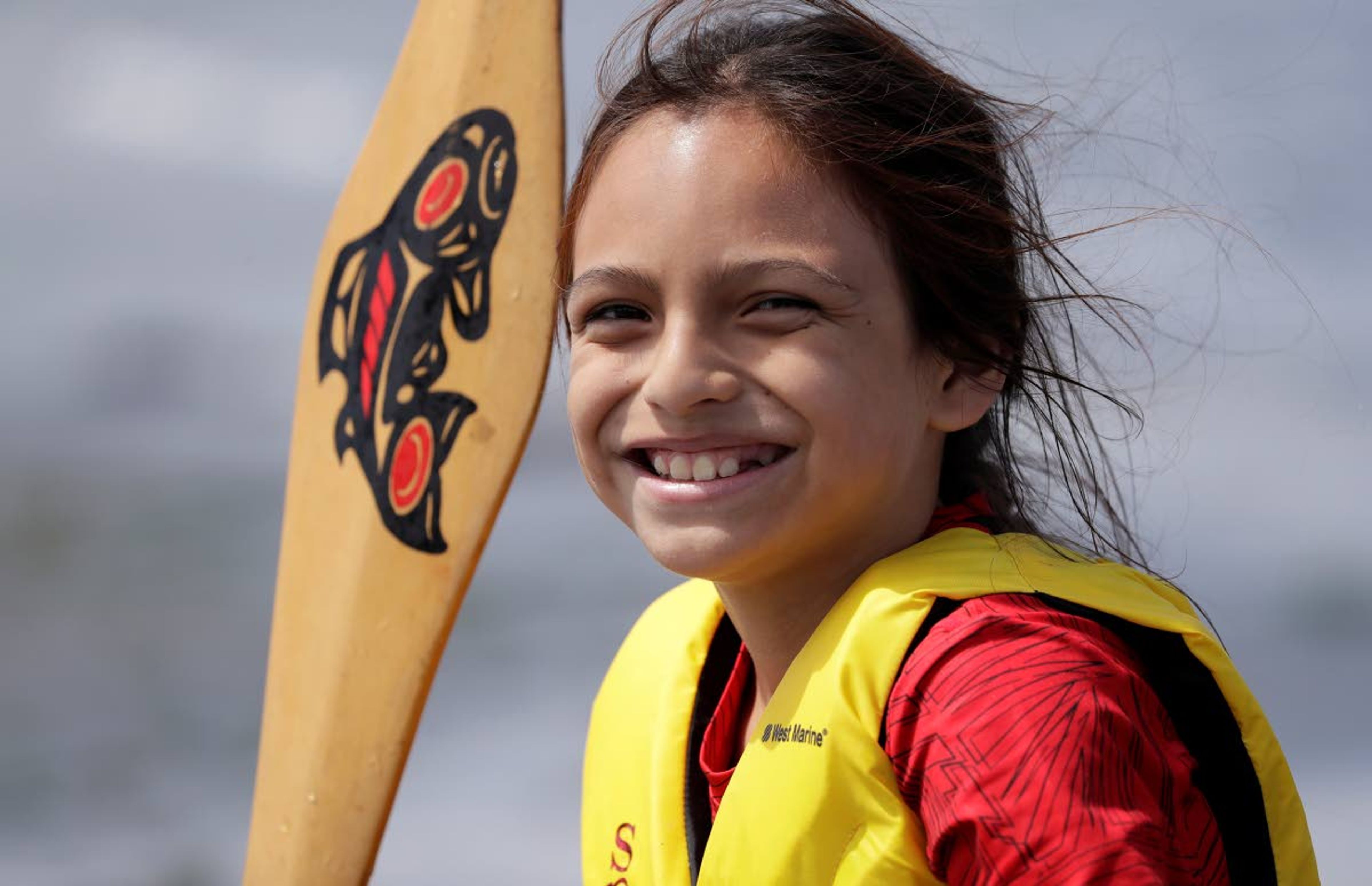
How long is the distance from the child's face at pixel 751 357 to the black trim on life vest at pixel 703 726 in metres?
0.27

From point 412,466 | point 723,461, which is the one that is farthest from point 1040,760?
point 412,466

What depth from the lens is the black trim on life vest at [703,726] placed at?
4.75ft

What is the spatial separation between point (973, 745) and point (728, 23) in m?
0.78

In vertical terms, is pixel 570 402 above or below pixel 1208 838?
above

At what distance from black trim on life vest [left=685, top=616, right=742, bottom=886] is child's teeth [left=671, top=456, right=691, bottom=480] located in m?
0.31

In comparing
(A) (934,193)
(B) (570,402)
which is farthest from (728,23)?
(B) (570,402)

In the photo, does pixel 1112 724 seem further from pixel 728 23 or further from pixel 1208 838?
pixel 728 23

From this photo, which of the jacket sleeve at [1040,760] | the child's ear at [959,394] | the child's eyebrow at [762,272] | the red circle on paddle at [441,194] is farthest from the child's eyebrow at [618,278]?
the red circle on paddle at [441,194]

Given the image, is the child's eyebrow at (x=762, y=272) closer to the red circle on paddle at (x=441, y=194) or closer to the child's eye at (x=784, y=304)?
the child's eye at (x=784, y=304)

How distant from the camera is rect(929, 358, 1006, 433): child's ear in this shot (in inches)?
53.0

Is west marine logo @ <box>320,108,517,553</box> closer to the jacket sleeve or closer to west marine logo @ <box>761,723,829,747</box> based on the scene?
west marine logo @ <box>761,723,829,747</box>

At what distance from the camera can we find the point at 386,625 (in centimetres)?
187

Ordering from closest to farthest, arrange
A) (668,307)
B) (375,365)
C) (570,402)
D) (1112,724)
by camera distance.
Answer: (1112,724) < (668,307) < (570,402) < (375,365)

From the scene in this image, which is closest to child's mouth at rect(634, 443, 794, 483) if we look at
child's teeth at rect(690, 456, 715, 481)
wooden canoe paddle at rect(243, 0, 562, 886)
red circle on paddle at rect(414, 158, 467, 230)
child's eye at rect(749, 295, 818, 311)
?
child's teeth at rect(690, 456, 715, 481)
